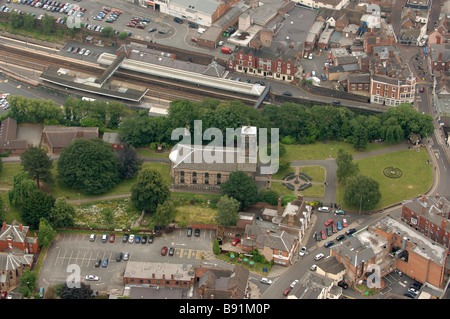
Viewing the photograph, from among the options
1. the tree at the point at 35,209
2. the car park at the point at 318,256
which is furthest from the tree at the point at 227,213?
the tree at the point at 35,209

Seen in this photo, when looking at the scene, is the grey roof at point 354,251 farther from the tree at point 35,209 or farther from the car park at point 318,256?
the tree at point 35,209

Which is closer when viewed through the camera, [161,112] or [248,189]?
[248,189]

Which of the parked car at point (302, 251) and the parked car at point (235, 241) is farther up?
the parked car at point (302, 251)

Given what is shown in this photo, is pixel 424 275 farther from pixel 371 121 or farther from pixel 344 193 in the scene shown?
pixel 371 121

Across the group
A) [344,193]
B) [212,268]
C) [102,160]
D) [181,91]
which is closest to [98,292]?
[212,268]

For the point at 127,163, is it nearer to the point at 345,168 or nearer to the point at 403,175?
the point at 345,168

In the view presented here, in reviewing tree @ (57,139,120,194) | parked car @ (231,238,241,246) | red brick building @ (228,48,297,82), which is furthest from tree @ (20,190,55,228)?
red brick building @ (228,48,297,82)

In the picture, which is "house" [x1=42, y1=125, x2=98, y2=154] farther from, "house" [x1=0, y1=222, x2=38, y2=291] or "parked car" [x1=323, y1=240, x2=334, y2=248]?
"parked car" [x1=323, y1=240, x2=334, y2=248]
